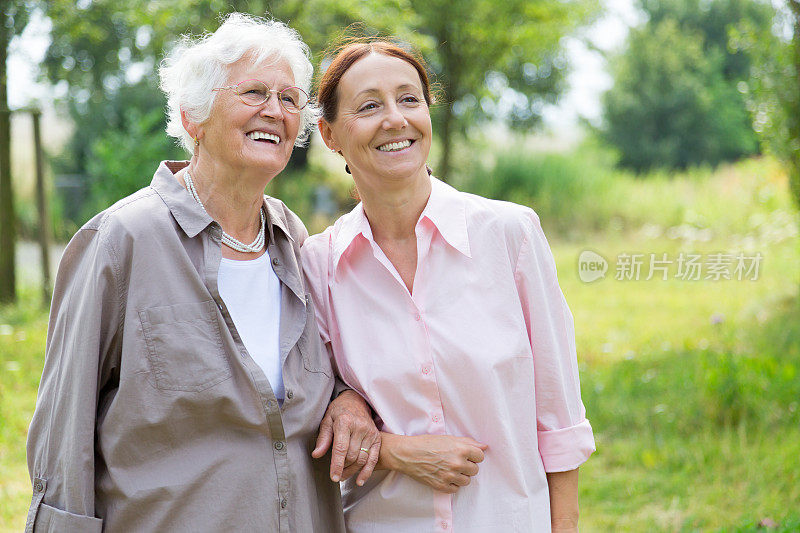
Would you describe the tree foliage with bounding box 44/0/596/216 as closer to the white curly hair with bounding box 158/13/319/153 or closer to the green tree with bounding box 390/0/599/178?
the green tree with bounding box 390/0/599/178

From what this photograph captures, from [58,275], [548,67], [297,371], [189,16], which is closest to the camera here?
[58,275]

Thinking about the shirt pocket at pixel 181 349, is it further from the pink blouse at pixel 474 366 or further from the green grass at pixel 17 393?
the green grass at pixel 17 393

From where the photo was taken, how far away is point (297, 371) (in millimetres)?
2102

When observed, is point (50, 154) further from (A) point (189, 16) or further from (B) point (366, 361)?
(B) point (366, 361)

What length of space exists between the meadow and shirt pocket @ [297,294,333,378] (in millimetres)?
2296

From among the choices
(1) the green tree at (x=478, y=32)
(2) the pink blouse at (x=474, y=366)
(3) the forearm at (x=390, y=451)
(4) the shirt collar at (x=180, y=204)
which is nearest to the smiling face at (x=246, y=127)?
(4) the shirt collar at (x=180, y=204)

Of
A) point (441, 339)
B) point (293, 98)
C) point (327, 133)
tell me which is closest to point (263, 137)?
point (293, 98)

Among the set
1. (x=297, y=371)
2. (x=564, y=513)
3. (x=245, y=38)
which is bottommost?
(x=564, y=513)

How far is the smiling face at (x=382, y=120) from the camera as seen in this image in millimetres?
2182

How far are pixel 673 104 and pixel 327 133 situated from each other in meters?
27.2

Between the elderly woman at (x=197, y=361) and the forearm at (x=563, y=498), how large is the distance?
523 mm

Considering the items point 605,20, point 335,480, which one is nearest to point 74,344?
point 335,480

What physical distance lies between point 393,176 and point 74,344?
93cm

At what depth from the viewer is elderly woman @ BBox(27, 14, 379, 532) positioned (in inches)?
73.4
